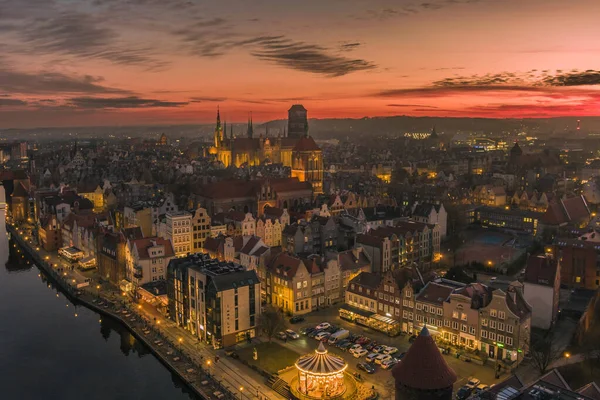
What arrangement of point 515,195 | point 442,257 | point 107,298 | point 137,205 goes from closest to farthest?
point 107,298
point 442,257
point 137,205
point 515,195

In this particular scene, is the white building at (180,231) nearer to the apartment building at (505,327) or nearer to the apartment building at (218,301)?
the apartment building at (218,301)

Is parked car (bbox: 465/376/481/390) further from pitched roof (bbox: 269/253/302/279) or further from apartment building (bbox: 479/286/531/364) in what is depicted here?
pitched roof (bbox: 269/253/302/279)

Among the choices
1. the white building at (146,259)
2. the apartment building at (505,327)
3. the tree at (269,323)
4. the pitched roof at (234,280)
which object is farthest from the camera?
the white building at (146,259)

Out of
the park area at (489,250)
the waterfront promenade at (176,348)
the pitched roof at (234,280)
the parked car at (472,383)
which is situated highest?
the pitched roof at (234,280)

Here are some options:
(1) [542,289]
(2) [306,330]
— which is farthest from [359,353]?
(1) [542,289]

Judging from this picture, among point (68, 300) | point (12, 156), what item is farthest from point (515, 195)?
point (12, 156)

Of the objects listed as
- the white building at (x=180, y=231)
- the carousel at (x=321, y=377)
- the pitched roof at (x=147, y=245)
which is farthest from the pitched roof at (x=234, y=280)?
the white building at (x=180, y=231)

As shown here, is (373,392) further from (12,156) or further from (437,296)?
(12,156)
